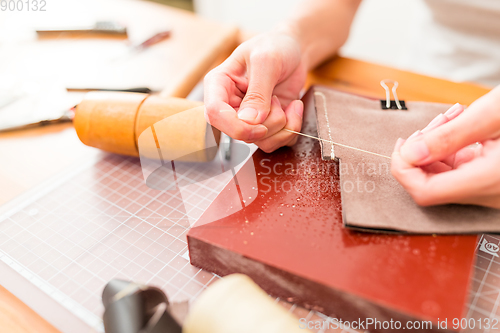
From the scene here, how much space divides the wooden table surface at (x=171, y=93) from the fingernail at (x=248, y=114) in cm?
36

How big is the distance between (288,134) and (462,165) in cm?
31

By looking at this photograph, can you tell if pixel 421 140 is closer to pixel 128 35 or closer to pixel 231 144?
pixel 231 144

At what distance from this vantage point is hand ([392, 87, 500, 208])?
496 millimetres

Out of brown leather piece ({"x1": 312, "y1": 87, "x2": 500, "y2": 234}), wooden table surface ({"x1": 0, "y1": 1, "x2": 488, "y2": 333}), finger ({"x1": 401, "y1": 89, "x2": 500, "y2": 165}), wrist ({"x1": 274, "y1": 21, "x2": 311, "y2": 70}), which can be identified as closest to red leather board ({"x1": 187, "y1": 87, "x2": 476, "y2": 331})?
brown leather piece ({"x1": 312, "y1": 87, "x2": 500, "y2": 234})

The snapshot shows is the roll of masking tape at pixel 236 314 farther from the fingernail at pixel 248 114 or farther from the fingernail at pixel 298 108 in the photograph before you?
the fingernail at pixel 298 108

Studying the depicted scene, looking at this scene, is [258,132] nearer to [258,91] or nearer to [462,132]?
[258,91]

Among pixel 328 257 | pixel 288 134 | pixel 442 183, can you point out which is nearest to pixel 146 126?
pixel 288 134

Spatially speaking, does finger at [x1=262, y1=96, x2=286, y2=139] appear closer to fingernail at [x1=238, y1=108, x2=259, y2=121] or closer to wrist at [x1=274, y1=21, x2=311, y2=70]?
fingernail at [x1=238, y1=108, x2=259, y2=121]

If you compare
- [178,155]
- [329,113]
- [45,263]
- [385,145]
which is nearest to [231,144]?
[178,155]

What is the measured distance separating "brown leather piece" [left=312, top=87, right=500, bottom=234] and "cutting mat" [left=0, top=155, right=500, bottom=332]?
117 mm

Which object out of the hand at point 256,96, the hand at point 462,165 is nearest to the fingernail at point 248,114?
the hand at point 256,96

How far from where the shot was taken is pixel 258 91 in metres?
0.68

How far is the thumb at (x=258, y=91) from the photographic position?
0.65m

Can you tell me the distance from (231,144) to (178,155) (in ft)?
0.48
